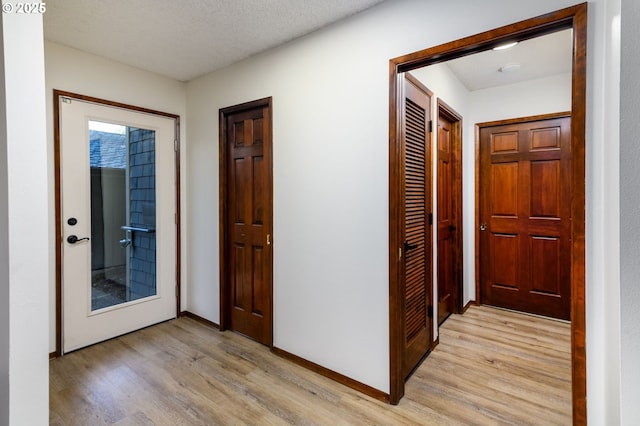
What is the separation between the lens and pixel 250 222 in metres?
2.81

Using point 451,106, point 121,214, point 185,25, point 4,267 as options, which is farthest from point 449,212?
point 4,267

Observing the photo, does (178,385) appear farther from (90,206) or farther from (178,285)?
(90,206)

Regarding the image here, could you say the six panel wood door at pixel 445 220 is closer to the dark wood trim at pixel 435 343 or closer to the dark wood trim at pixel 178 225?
the dark wood trim at pixel 435 343

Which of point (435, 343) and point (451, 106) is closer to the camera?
point (435, 343)

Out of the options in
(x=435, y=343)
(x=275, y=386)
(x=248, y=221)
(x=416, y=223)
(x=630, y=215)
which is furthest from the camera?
(x=248, y=221)

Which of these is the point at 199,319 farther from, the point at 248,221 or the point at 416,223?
the point at 416,223

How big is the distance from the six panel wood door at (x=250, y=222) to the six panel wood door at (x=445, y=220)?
5.37ft

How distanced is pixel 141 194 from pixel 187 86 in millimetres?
1233

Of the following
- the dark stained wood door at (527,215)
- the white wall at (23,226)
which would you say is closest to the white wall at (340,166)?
the white wall at (23,226)

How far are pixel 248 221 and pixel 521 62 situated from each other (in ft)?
9.42

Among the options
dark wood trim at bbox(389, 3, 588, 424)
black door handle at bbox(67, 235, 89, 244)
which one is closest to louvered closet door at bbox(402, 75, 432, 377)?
dark wood trim at bbox(389, 3, 588, 424)

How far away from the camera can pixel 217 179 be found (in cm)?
300

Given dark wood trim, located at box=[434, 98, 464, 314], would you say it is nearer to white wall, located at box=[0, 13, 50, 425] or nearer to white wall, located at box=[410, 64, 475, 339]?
white wall, located at box=[410, 64, 475, 339]

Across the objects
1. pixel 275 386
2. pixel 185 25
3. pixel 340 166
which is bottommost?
pixel 275 386
